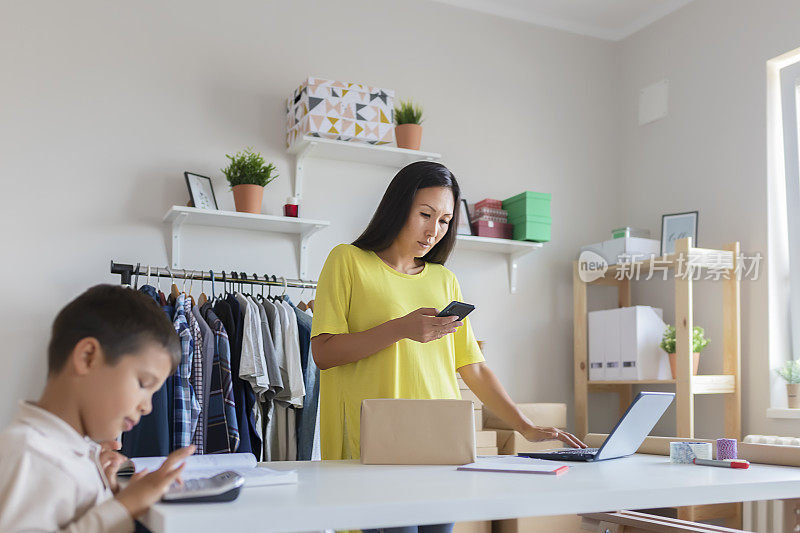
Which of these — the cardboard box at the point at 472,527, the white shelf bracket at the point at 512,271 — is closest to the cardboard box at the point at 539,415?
the cardboard box at the point at 472,527

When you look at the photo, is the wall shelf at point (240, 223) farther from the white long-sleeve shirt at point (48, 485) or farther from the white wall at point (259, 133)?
the white long-sleeve shirt at point (48, 485)

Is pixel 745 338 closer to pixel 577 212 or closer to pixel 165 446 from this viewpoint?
pixel 577 212

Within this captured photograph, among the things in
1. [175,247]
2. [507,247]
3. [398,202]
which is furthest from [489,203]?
[398,202]

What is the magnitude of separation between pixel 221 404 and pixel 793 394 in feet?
7.10

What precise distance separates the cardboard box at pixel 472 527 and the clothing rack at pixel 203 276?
42.2 inches

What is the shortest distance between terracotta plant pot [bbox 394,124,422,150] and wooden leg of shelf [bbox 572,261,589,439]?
39.2 inches

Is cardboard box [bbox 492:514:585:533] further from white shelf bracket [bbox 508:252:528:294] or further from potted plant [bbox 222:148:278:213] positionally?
potted plant [bbox 222:148:278:213]

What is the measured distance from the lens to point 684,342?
3.19m

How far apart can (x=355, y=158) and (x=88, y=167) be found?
1.07 metres

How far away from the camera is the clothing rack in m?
2.77

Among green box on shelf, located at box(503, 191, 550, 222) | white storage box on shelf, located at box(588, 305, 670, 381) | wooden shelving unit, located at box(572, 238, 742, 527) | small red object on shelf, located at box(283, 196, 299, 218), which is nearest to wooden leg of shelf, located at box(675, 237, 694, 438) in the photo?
wooden shelving unit, located at box(572, 238, 742, 527)

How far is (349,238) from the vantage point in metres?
3.42

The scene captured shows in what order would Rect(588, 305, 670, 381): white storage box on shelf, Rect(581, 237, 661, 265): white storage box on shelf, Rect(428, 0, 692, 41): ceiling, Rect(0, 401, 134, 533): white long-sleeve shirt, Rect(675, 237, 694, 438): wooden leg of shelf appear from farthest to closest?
Rect(428, 0, 692, 41): ceiling
Rect(581, 237, 661, 265): white storage box on shelf
Rect(588, 305, 670, 381): white storage box on shelf
Rect(675, 237, 694, 438): wooden leg of shelf
Rect(0, 401, 134, 533): white long-sleeve shirt

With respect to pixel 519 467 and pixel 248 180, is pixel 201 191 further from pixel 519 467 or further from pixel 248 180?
pixel 519 467
